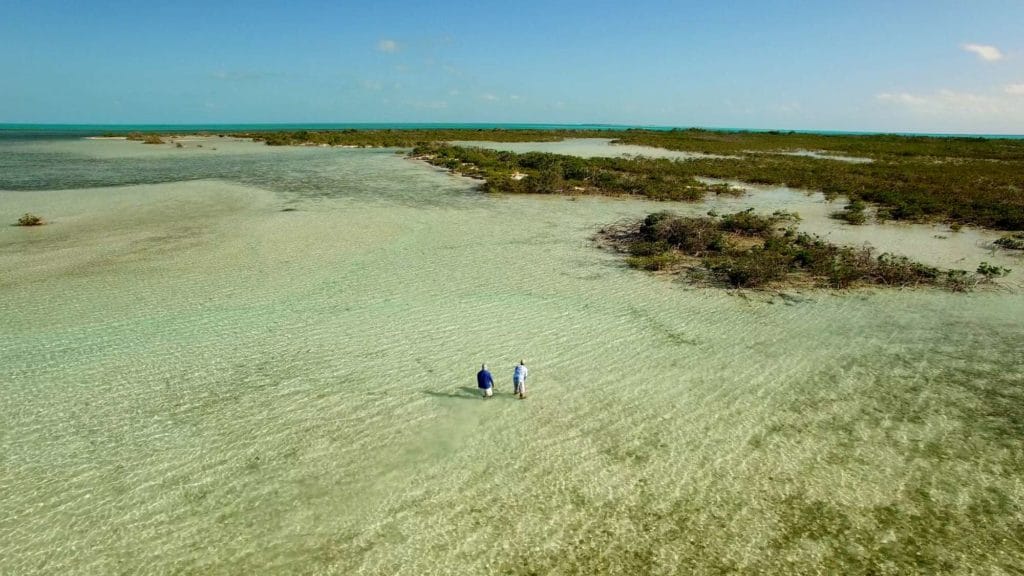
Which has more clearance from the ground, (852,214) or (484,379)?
(852,214)

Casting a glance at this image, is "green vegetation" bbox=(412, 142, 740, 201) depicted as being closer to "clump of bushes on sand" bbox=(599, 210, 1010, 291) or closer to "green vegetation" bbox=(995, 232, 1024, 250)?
"clump of bushes on sand" bbox=(599, 210, 1010, 291)

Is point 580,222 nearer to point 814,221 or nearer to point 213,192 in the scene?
point 814,221

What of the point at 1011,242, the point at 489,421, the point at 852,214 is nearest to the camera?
the point at 489,421

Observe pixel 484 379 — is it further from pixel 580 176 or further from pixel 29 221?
pixel 580 176

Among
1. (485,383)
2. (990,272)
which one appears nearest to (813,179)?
(990,272)

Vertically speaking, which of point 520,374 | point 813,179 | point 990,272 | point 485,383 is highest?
point 813,179

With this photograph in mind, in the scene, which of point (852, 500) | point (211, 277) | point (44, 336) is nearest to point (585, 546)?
point (852, 500)

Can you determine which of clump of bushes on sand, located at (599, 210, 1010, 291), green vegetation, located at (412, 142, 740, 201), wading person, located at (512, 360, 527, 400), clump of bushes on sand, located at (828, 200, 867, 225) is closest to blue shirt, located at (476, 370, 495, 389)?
wading person, located at (512, 360, 527, 400)

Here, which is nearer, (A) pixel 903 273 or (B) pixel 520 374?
(B) pixel 520 374
